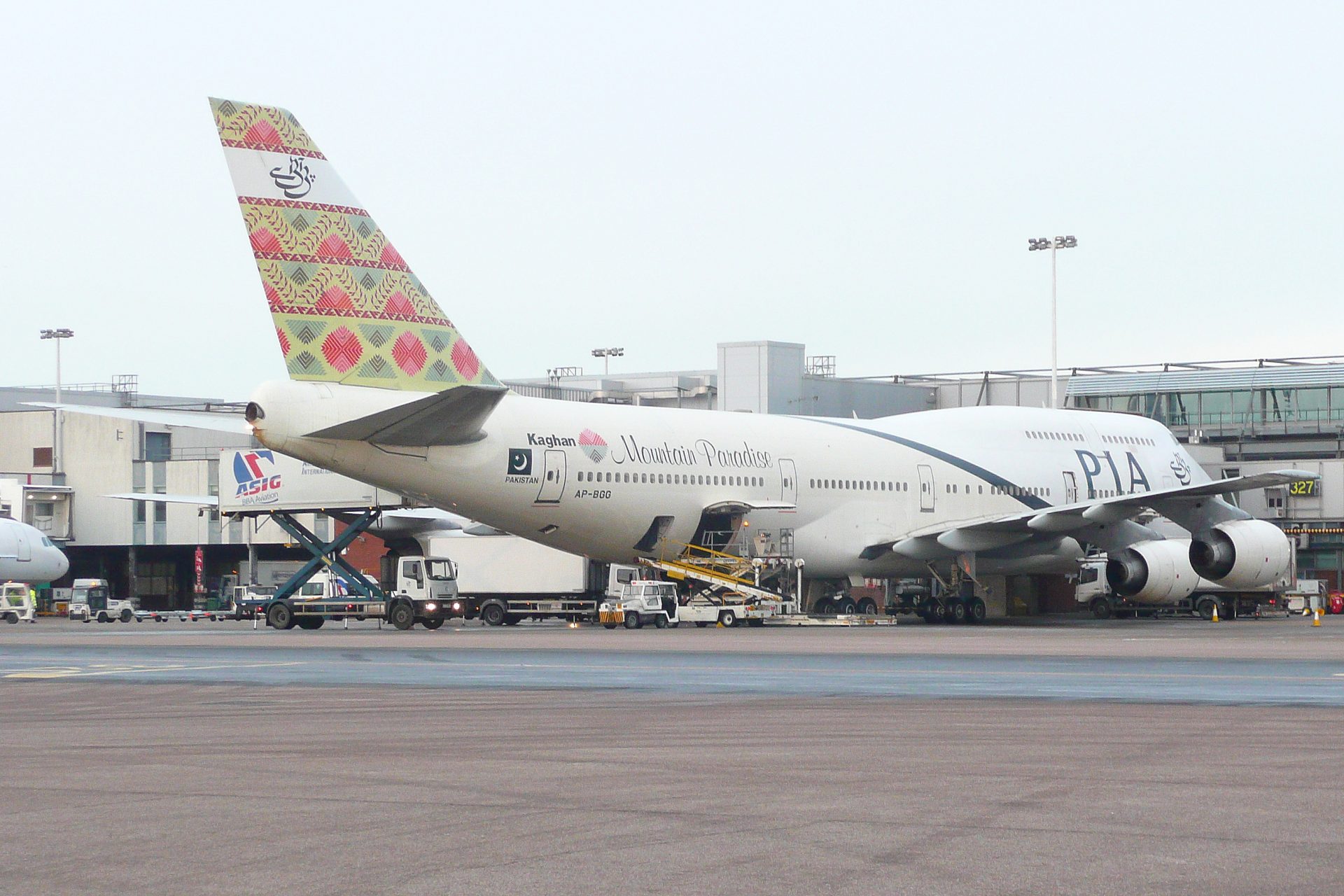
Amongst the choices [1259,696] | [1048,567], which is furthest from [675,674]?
[1048,567]

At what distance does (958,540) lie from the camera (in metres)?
41.9

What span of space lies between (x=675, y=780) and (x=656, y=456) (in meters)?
27.7

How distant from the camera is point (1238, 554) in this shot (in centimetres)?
4209

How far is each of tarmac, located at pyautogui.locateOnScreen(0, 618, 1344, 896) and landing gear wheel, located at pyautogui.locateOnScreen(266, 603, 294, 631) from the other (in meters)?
18.7

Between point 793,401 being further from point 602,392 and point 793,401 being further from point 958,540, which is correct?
point 958,540

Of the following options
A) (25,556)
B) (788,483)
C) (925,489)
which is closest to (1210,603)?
(925,489)

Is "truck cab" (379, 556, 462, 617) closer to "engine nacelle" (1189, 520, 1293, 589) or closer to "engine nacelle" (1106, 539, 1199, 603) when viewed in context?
"engine nacelle" (1106, 539, 1199, 603)

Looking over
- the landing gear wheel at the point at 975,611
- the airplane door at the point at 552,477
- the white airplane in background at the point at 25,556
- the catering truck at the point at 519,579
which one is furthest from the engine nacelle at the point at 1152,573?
the white airplane in background at the point at 25,556

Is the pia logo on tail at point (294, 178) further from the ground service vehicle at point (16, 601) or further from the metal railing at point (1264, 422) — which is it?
the metal railing at point (1264, 422)

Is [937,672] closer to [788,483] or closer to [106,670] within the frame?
[106,670]

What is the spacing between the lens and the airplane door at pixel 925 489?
4366 centimetres

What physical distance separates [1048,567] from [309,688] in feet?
102

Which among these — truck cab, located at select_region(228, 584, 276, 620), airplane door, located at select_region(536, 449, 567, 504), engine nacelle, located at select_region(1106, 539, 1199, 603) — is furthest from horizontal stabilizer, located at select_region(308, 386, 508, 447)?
engine nacelle, located at select_region(1106, 539, 1199, 603)

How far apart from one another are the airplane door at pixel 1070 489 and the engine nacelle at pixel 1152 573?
494 centimetres
